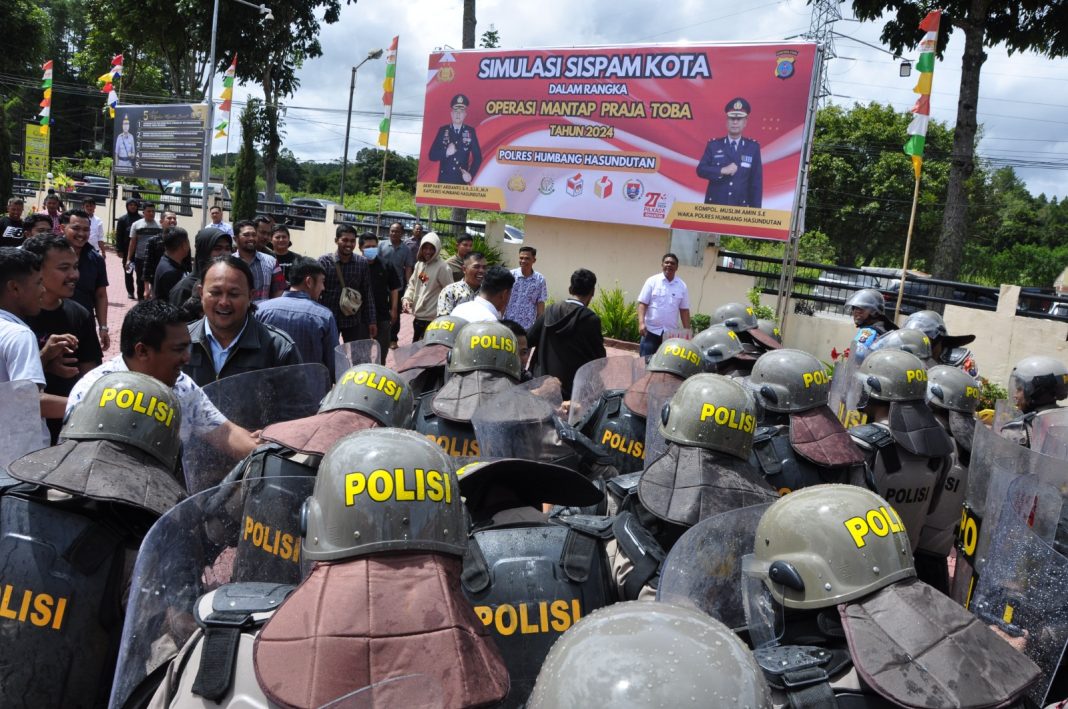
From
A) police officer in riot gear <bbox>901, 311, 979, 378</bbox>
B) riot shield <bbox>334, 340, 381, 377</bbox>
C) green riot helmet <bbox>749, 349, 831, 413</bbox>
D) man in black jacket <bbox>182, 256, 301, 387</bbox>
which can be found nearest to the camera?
green riot helmet <bbox>749, 349, 831, 413</bbox>

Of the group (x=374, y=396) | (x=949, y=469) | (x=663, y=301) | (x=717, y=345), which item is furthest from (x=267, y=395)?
(x=663, y=301)

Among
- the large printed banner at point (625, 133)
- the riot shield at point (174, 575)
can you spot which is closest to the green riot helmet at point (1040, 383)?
the riot shield at point (174, 575)

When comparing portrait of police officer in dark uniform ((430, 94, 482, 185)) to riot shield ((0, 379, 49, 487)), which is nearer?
riot shield ((0, 379, 49, 487))

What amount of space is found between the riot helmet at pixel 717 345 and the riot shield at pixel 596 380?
58 cm

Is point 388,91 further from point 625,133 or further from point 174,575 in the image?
point 174,575

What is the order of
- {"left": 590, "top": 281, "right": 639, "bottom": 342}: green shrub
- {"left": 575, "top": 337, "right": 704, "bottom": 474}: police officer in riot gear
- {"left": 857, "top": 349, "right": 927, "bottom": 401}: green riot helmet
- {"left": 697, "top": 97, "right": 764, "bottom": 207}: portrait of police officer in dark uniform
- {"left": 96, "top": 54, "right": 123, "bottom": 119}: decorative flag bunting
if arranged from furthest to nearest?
{"left": 96, "top": 54, "right": 123, "bottom": 119}: decorative flag bunting → {"left": 590, "top": 281, "right": 639, "bottom": 342}: green shrub → {"left": 697, "top": 97, "right": 764, "bottom": 207}: portrait of police officer in dark uniform → {"left": 857, "top": 349, "right": 927, "bottom": 401}: green riot helmet → {"left": 575, "top": 337, "right": 704, "bottom": 474}: police officer in riot gear

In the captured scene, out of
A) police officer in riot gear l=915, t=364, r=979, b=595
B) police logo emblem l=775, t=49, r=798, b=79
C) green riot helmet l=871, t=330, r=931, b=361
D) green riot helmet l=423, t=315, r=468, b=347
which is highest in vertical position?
police logo emblem l=775, t=49, r=798, b=79

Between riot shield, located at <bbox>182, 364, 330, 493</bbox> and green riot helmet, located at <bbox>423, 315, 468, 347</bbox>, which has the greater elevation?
green riot helmet, located at <bbox>423, 315, 468, 347</bbox>

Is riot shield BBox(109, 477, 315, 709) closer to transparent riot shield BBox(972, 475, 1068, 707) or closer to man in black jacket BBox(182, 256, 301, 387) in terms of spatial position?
man in black jacket BBox(182, 256, 301, 387)

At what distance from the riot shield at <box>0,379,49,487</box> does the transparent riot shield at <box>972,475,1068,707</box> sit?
334 centimetres

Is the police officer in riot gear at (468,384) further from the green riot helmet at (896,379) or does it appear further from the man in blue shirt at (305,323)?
the green riot helmet at (896,379)

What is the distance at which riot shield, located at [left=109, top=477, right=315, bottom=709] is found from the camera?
1915 millimetres

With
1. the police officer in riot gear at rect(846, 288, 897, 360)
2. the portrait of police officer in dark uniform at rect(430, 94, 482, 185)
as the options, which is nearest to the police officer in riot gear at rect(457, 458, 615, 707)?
the police officer in riot gear at rect(846, 288, 897, 360)

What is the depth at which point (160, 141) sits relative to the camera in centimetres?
2358
